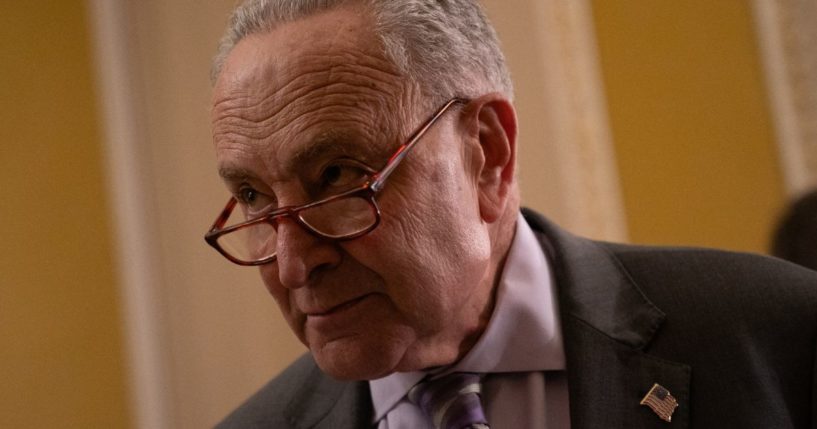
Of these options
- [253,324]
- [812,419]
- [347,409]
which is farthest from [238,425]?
[253,324]

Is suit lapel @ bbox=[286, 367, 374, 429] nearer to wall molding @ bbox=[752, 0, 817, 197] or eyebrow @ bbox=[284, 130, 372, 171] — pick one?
eyebrow @ bbox=[284, 130, 372, 171]

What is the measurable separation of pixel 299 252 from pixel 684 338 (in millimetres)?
580

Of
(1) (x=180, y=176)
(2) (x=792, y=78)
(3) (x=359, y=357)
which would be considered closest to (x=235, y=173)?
(3) (x=359, y=357)

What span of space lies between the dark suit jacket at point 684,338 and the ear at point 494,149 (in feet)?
0.67

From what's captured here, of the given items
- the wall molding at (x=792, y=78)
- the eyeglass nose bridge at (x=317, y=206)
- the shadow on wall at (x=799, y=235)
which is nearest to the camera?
the eyeglass nose bridge at (x=317, y=206)

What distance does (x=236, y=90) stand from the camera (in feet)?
4.42

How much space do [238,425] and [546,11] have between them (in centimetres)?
154

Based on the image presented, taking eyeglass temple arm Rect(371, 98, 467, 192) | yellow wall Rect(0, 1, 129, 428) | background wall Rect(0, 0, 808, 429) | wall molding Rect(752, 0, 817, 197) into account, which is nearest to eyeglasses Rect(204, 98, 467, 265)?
eyeglass temple arm Rect(371, 98, 467, 192)

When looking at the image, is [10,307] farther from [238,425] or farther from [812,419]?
[812,419]

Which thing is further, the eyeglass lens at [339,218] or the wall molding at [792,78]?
the wall molding at [792,78]

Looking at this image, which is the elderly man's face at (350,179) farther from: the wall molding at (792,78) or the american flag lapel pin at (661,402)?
the wall molding at (792,78)

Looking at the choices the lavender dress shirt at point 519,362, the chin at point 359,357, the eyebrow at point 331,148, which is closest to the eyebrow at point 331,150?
the eyebrow at point 331,148

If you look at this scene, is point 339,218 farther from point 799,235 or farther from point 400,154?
point 799,235

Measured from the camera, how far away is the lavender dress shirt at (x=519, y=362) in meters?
1.46
